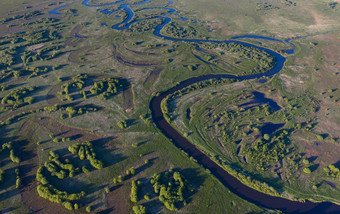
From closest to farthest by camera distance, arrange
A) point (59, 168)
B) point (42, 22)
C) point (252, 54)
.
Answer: point (59, 168) < point (252, 54) < point (42, 22)

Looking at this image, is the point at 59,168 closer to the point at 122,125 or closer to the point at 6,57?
the point at 122,125

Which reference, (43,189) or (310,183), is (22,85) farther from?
(310,183)

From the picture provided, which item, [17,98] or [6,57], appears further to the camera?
[6,57]

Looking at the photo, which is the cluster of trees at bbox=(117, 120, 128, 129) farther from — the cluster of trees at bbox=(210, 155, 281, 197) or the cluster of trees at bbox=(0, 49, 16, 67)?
the cluster of trees at bbox=(0, 49, 16, 67)

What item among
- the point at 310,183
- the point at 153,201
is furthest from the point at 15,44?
the point at 310,183

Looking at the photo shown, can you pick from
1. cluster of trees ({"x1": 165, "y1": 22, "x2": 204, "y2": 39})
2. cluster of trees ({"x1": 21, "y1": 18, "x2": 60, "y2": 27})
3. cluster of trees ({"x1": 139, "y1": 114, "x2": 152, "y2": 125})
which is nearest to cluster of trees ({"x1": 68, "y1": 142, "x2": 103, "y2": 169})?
cluster of trees ({"x1": 139, "y1": 114, "x2": 152, "y2": 125})

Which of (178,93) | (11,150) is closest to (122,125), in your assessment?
(178,93)
